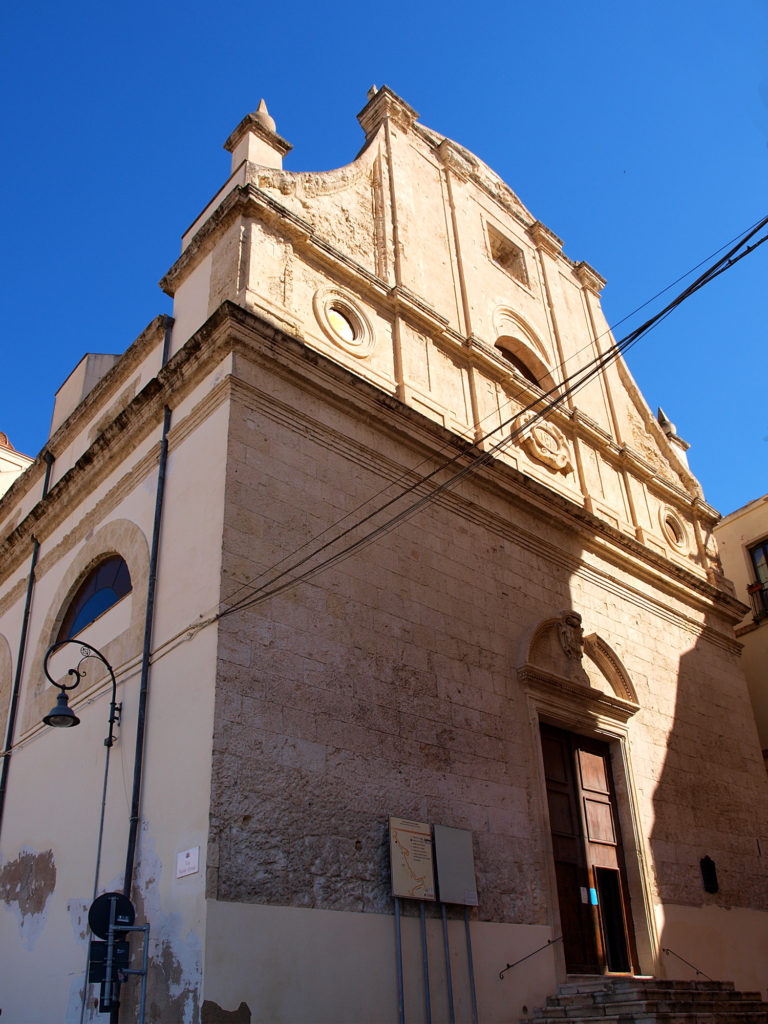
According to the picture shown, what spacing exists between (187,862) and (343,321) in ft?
23.0

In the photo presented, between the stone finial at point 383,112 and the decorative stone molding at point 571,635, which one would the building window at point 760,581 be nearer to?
the decorative stone molding at point 571,635

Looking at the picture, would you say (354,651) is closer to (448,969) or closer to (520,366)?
(448,969)

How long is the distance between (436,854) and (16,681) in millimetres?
6750

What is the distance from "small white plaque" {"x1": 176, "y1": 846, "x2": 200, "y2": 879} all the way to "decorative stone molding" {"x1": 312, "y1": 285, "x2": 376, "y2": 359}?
249 inches

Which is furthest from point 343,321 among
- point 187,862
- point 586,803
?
point 187,862

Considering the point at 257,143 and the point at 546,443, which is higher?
the point at 257,143

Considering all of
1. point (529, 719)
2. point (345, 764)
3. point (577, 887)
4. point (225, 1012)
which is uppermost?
point (529, 719)

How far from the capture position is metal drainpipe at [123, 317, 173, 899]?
8.45m

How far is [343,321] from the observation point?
12141mm

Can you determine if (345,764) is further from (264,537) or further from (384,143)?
(384,143)

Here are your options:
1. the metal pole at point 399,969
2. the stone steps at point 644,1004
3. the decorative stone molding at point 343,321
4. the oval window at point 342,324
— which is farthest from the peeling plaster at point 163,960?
the oval window at point 342,324

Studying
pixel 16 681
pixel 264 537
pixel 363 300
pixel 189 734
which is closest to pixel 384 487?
pixel 264 537

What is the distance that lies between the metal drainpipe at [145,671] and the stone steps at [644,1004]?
4.23 meters

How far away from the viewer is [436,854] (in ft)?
29.9
